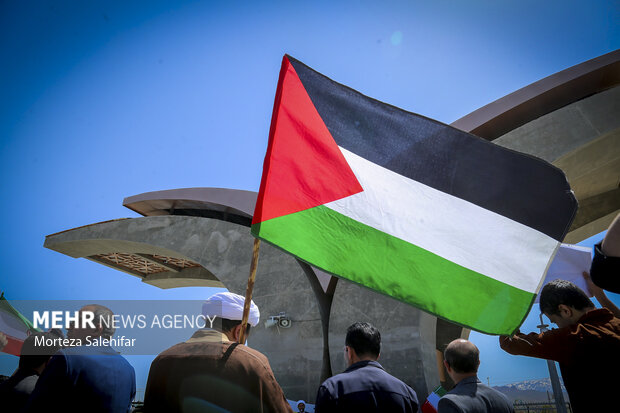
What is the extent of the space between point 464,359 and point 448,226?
94 centimetres

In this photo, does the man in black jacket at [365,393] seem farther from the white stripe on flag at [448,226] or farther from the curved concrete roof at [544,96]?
the curved concrete roof at [544,96]

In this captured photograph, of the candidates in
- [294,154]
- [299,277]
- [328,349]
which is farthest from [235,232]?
[294,154]

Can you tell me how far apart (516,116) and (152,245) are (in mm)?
8398

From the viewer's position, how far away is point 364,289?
680cm

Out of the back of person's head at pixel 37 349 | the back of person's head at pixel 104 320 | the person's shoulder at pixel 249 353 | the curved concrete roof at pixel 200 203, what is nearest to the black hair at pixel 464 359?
the person's shoulder at pixel 249 353

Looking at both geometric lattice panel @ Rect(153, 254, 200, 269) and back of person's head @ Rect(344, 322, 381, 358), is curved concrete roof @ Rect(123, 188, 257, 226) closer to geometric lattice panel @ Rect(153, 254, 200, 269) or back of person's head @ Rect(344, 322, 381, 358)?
geometric lattice panel @ Rect(153, 254, 200, 269)

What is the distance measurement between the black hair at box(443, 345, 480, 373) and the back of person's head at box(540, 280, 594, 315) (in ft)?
1.82

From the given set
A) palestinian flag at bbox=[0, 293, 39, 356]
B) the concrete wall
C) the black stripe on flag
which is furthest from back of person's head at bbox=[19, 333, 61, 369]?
palestinian flag at bbox=[0, 293, 39, 356]

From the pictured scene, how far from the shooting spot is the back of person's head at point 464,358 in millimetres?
2665

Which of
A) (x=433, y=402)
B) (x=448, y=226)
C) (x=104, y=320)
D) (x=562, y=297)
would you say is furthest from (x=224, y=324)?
(x=433, y=402)

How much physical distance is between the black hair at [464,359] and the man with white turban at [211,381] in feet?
4.39

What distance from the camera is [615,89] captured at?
246 inches

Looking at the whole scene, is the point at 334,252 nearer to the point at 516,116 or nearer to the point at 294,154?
the point at 294,154

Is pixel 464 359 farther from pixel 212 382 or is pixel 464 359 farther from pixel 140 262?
pixel 140 262
